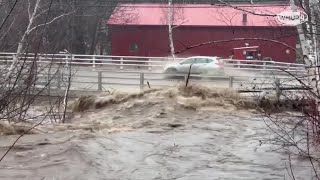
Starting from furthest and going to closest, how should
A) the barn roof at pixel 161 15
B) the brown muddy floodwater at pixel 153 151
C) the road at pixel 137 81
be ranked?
the barn roof at pixel 161 15
the road at pixel 137 81
the brown muddy floodwater at pixel 153 151

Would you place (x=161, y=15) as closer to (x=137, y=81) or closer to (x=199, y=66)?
(x=199, y=66)

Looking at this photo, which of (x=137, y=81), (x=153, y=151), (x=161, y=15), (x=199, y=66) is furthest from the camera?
(x=161, y=15)

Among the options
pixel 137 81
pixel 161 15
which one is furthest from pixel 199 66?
pixel 161 15

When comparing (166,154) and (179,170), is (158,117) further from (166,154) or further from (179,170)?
(179,170)

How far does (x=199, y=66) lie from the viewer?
2856 cm

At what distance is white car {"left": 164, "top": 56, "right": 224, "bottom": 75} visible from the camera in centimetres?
2814

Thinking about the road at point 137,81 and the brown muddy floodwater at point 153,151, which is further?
the road at point 137,81

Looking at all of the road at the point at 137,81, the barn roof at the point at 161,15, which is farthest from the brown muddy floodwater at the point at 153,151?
the barn roof at the point at 161,15

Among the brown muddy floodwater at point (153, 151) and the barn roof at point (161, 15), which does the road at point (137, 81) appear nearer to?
the brown muddy floodwater at point (153, 151)

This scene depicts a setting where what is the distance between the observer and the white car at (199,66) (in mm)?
28141

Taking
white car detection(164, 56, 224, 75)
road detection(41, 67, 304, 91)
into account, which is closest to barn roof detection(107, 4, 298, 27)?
white car detection(164, 56, 224, 75)

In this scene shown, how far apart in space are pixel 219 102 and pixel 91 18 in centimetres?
3364

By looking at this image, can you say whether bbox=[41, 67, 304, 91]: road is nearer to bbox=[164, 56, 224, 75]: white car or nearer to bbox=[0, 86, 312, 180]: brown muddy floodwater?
bbox=[164, 56, 224, 75]: white car

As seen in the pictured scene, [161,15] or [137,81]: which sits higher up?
[161,15]
